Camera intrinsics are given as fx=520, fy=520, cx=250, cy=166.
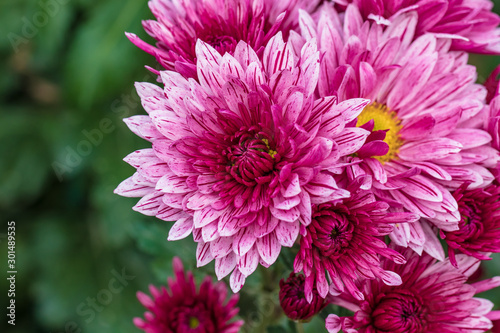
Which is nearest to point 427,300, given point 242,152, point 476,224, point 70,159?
point 476,224

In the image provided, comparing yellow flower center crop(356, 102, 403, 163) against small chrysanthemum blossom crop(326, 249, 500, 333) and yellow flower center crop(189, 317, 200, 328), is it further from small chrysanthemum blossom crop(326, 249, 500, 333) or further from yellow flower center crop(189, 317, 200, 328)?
yellow flower center crop(189, 317, 200, 328)

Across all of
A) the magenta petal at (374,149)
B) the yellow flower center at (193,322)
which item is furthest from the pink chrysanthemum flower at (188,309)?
the magenta petal at (374,149)

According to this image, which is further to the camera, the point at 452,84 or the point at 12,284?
the point at 12,284

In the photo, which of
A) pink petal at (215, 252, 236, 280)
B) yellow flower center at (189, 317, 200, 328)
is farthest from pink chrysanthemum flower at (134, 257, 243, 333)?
pink petal at (215, 252, 236, 280)

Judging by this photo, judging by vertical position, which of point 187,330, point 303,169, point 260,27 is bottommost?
point 187,330

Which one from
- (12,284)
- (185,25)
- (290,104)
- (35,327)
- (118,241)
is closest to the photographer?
(290,104)

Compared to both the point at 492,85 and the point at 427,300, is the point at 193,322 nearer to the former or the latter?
the point at 427,300

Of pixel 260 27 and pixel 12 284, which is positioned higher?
pixel 260 27

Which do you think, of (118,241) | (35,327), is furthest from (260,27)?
(35,327)

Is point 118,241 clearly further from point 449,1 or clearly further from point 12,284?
point 449,1
